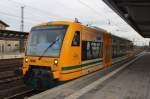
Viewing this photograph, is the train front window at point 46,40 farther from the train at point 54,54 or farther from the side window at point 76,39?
the side window at point 76,39

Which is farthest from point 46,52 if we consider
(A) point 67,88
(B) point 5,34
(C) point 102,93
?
(B) point 5,34

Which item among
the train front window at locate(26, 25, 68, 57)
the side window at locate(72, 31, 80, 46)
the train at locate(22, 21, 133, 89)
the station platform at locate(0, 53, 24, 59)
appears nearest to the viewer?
the train at locate(22, 21, 133, 89)

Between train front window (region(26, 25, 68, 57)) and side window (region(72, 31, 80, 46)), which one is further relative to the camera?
side window (region(72, 31, 80, 46))

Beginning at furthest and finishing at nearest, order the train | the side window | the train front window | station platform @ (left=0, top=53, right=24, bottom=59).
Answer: station platform @ (left=0, top=53, right=24, bottom=59), the side window, the train front window, the train

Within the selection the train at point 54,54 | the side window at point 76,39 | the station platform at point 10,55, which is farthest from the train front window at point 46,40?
the station platform at point 10,55

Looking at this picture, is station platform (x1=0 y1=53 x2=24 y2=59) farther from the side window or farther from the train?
the side window

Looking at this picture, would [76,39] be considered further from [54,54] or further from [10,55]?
[10,55]

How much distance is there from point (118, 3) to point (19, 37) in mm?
14629

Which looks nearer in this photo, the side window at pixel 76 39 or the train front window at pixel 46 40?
the train front window at pixel 46 40

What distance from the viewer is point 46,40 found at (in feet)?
36.3

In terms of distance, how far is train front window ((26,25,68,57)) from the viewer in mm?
10758

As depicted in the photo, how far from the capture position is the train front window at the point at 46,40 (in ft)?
35.3

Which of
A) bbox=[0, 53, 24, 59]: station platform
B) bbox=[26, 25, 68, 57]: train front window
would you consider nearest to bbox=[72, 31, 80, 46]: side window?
bbox=[26, 25, 68, 57]: train front window

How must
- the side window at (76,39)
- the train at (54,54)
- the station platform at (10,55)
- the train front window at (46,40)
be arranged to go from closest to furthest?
the train at (54,54) → the train front window at (46,40) → the side window at (76,39) → the station platform at (10,55)
